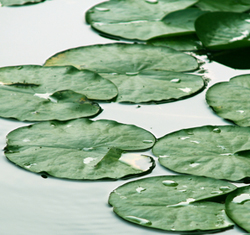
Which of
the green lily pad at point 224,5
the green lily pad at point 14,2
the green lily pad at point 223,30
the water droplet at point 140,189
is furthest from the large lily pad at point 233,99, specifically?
the green lily pad at point 14,2

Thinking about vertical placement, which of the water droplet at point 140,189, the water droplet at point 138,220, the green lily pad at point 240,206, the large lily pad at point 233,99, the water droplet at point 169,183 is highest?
the large lily pad at point 233,99

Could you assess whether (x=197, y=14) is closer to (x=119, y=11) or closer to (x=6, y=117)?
(x=119, y=11)

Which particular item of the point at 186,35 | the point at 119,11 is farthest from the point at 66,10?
the point at 186,35

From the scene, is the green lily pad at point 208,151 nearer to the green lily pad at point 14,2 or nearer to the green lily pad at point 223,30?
the green lily pad at point 223,30

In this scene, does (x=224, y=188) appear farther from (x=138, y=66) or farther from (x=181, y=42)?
(x=181, y=42)

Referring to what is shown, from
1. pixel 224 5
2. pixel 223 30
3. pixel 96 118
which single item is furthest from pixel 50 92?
pixel 224 5

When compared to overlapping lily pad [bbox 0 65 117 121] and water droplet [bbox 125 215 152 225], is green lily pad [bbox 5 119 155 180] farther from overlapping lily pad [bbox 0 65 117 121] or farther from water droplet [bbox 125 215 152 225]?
water droplet [bbox 125 215 152 225]
